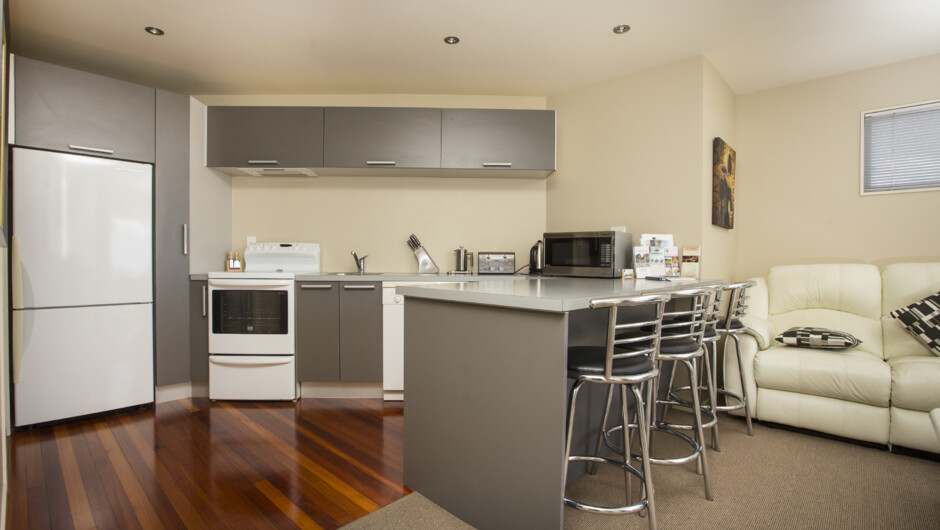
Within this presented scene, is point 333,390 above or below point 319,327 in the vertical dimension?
below

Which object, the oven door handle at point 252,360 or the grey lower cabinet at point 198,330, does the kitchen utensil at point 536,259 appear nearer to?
the oven door handle at point 252,360

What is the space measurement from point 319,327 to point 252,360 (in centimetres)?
50

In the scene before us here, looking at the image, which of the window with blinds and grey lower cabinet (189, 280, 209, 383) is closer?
the window with blinds

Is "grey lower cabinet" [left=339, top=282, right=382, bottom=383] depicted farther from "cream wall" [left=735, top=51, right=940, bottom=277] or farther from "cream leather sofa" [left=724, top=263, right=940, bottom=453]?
"cream wall" [left=735, top=51, right=940, bottom=277]

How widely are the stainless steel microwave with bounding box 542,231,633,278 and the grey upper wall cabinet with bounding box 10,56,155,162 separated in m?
2.91

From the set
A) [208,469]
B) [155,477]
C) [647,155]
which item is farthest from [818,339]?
[155,477]

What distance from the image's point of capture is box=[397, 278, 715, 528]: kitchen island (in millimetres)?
1429

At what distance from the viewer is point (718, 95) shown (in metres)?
3.31

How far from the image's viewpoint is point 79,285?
8.84 feet

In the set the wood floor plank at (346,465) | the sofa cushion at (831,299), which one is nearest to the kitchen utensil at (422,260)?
the wood floor plank at (346,465)

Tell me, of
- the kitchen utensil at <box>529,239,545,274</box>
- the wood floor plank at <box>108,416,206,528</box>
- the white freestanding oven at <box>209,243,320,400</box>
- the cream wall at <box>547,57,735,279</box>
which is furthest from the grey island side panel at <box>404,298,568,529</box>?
the cream wall at <box>547,57,735,279</box>

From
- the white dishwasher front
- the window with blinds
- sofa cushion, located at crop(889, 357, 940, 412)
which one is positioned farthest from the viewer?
the white dishwasher front

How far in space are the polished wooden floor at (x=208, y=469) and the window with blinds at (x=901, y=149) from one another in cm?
380

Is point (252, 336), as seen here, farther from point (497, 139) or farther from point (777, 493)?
point (777, 493)
